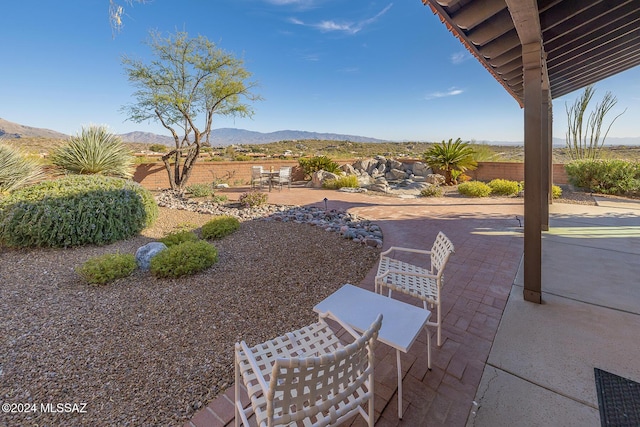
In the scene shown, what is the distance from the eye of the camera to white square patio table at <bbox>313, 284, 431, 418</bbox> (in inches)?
61.4

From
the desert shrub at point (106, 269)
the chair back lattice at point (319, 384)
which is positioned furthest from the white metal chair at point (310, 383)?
the desert shrub at point (106, 269)

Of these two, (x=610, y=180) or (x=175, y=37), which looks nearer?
(x=610, y=180)

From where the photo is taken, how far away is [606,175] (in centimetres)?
870

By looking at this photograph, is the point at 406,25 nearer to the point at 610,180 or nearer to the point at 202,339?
the point at 610,180

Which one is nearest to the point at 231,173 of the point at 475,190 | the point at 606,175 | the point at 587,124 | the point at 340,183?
the point at 340,183

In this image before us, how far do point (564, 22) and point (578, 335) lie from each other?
146 inches

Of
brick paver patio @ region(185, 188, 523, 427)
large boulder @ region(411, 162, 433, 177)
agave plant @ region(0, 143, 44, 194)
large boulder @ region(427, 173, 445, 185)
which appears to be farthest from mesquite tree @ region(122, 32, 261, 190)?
large boulder @ region(411, 162, 433, 177)

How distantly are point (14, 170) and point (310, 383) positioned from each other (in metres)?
6.90

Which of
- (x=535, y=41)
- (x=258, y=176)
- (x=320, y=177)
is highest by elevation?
(x=535, y=41)

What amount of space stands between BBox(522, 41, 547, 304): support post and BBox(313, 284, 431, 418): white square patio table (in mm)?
1720

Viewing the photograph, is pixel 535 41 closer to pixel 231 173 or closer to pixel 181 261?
pixel 181 261

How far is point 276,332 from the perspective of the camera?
2395 mm

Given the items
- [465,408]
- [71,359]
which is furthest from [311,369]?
[71,359]

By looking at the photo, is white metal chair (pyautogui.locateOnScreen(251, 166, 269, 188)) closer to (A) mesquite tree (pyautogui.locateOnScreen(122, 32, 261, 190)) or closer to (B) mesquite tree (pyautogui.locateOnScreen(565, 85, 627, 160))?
(A) mesquite tree (pyautogui.locateOnScreen(122, 32, 261, 190))
